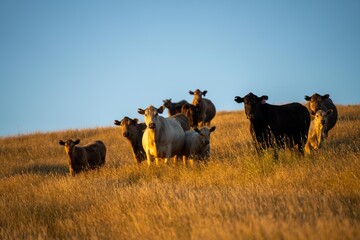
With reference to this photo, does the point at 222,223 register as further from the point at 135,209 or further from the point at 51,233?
the point at 51,233

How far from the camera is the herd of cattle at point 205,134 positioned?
36.7 feet

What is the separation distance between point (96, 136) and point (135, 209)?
20660mm

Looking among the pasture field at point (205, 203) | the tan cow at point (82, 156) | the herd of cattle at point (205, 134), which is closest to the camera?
the pasture field at point (205, 203)

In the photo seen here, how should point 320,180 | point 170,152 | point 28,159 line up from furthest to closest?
point 28,159
point 170,152
point 320,180

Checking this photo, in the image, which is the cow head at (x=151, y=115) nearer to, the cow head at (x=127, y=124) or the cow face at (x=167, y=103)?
the cow head at (x=127, y=124)

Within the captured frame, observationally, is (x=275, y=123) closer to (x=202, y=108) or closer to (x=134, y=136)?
(x=134, y=136)

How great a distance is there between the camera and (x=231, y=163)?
35.7 ft

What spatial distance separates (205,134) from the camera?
13.2m

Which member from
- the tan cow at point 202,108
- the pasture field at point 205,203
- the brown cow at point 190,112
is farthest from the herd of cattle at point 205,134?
the tan cow at point 202,108

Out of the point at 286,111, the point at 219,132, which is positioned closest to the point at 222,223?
the point at 286,111

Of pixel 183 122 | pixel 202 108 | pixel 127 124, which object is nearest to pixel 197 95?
pixel 202 108

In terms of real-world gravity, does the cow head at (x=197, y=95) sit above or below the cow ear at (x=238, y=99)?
above

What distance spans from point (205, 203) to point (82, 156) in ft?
30.9

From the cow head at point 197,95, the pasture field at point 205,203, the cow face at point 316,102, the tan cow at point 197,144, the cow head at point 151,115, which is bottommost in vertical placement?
the pasture field at point 205,203
